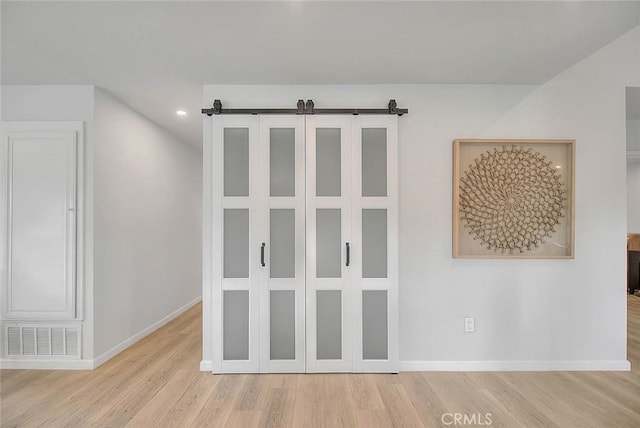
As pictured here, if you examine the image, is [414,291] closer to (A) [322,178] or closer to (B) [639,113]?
(A) [322,178]

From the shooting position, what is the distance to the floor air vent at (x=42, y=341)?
3.03 meters

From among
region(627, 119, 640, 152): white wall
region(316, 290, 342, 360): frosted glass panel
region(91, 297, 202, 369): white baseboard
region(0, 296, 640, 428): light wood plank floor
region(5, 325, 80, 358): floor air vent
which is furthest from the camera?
region(627, 119, 640, 152): white wall

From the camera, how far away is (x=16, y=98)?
3055 millimetres

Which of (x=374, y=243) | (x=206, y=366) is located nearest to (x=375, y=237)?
(x=374, y=243)

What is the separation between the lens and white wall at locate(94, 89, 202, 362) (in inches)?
126

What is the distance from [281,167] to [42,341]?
2622 millimetres

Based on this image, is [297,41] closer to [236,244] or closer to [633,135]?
[236,244]

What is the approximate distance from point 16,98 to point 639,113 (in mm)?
6224

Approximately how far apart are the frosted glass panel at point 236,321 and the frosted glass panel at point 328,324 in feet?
2.03

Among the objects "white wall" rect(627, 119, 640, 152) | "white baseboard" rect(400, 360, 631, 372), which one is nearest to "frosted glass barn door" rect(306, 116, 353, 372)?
"white baseboard" rect(400, 360, 631, 372)

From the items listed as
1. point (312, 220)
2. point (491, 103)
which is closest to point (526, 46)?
point (491, 103)

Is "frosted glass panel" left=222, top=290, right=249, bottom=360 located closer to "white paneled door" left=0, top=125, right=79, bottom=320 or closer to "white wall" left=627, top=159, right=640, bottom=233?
"white paneled door" left=0, top=125, right=79, bottom=320

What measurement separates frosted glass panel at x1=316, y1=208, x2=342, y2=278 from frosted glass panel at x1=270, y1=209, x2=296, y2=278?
0.22 metres

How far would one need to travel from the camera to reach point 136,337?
12.2ft
